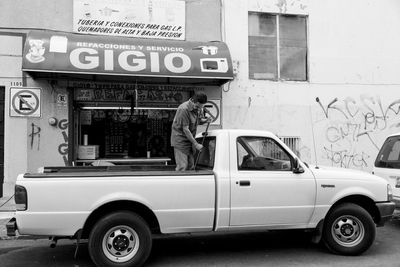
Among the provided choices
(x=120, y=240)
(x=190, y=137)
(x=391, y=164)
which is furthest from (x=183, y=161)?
(x=391, y=164)

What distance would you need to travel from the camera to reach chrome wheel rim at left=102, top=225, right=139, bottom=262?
544 centimetres

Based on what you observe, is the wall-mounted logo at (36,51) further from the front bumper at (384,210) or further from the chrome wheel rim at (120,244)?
the front bumper at (384,210)

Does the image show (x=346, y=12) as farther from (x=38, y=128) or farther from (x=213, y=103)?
(x=38, y=128)

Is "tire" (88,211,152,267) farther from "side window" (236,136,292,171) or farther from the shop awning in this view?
the shop awning

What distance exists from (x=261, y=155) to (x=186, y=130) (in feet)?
3.78

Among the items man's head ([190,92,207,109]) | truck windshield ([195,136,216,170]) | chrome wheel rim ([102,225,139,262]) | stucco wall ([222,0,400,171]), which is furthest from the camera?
stucco wall ([222,0,400,171])

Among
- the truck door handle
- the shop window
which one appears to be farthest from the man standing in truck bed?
the shop window

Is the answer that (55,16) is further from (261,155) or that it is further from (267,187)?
(267,187)

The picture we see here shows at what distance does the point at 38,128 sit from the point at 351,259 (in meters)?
7.48

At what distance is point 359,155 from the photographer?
1206cm

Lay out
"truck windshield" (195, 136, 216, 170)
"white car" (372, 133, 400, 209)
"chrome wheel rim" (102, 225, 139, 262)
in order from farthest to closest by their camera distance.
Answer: "white car" (372, 133, 400, 209) → "truck windshield" (195, 136, 216, 170) → "chrome wheel rim" (102, 225, 139, 262)

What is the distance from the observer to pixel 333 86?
12.0 metres

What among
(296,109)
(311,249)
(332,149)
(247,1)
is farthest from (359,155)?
(311,249)

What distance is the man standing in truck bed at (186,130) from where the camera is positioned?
6531 mm
